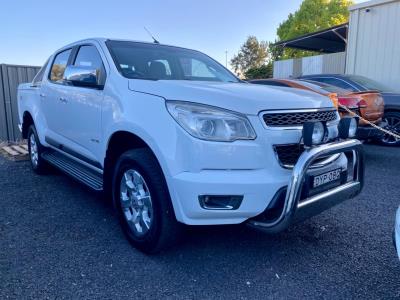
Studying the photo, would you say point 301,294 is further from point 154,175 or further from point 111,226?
point 111,226

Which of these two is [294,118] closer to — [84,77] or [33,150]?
[84,77]

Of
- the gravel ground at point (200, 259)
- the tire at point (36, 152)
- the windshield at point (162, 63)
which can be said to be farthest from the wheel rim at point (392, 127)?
the tire at point (36, 152)

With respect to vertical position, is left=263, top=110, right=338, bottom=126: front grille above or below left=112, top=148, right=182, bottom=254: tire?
above

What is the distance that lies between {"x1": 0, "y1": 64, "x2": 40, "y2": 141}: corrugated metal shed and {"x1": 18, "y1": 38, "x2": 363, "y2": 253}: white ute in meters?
6.84

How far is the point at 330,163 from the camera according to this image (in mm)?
2822

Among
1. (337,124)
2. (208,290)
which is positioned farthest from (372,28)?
(208,290)

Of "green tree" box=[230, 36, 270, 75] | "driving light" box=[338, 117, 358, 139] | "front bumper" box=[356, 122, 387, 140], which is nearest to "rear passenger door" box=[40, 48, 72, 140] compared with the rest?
"driving light" box=[338, 117, 358, 139]

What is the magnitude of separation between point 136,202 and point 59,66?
8.68 ft

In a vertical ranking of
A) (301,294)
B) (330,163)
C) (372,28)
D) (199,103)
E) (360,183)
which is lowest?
(301,294)

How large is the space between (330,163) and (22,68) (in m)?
8.97

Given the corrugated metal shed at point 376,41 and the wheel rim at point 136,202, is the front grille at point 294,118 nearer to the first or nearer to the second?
the wheel rim at point 136,202

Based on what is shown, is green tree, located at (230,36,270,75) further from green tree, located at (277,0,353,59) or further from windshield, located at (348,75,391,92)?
windshield, located at (348,75,391,92)

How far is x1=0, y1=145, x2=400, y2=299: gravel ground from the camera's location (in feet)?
7.79

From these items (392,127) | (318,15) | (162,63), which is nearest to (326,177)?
(162,63)
